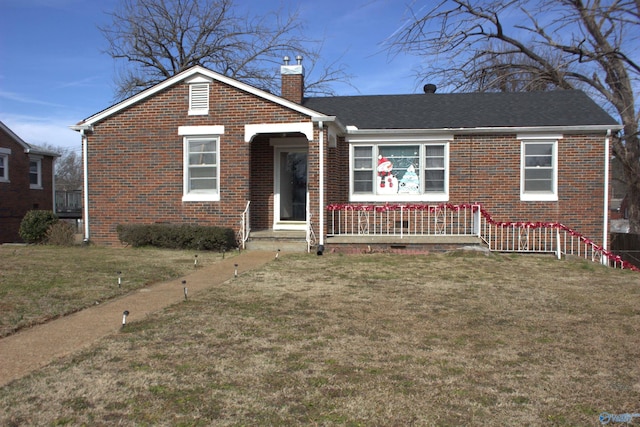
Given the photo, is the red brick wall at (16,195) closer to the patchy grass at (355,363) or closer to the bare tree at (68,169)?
the patchy grass at (355,363)

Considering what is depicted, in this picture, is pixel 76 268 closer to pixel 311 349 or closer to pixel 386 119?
pixel 311 349

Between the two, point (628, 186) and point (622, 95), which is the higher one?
point (622, 95)

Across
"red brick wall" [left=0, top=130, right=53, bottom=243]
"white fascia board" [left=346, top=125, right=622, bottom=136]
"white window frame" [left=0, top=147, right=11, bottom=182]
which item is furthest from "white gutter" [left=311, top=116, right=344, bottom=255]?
"white window frame" [left=0, top=147, right=11, bottom=182]

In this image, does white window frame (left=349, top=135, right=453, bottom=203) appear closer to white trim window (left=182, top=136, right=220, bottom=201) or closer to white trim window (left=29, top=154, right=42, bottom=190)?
white trim window (left=182, top=136, right=220, bottom=201)

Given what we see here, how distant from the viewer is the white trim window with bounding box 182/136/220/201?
530 inches

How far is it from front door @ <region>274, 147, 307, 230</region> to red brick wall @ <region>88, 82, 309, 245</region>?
3.38 ft

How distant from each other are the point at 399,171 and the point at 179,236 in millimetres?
6045

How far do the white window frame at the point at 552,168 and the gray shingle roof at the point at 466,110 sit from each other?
0.34 meters

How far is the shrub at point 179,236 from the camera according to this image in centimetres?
1241


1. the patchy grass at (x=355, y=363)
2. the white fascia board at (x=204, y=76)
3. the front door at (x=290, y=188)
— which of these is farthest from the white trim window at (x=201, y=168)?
the patchy grass at (x=355, y=363)

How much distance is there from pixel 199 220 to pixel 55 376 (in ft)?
31.1

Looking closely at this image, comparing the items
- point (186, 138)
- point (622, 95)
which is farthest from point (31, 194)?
point (622, 95)

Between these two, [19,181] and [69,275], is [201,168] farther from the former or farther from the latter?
[19,181]

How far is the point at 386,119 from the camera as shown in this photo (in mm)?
14641
